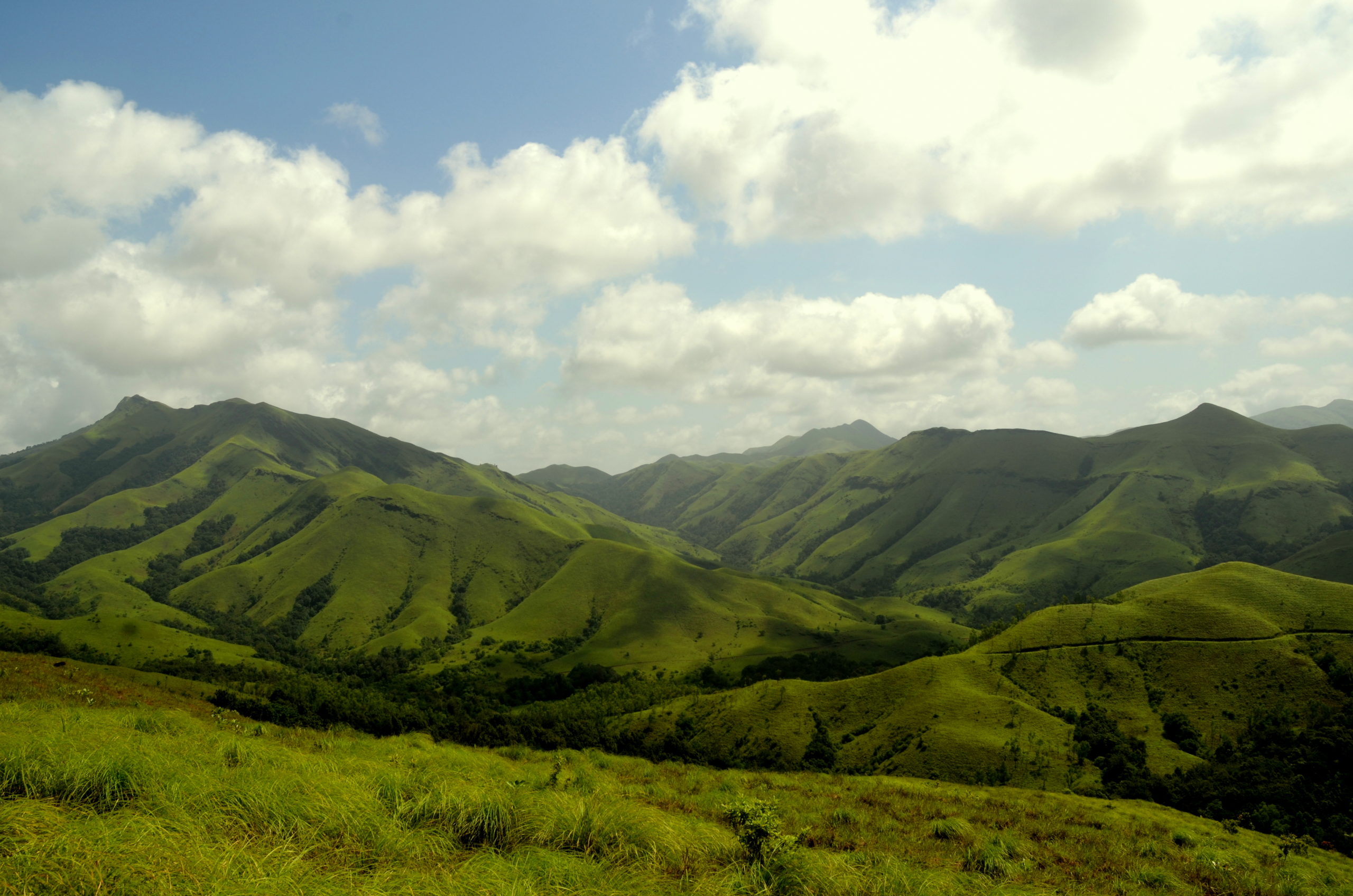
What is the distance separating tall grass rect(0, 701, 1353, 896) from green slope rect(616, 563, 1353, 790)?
59.2 metres

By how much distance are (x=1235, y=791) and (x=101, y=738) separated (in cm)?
7980

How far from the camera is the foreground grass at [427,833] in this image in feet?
27.1

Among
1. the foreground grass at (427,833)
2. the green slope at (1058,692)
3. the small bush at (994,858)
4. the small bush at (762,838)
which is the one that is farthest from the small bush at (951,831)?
the green slope at (1058,692)

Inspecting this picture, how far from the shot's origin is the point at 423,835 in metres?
11.2

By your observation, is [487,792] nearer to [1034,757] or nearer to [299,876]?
[299,876]

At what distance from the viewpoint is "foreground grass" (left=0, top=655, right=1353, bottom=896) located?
8.26m

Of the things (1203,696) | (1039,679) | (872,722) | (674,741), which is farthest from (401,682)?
(1203,696)

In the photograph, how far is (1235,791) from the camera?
55969 mm

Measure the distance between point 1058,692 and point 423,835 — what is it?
115519 mm

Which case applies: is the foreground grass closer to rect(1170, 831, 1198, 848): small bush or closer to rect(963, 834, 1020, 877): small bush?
rect(963, 834, 1020, 877): small bush

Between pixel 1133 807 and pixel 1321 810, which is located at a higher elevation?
pixel 1133 807

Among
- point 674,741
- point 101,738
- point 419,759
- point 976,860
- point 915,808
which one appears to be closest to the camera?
point 101,738

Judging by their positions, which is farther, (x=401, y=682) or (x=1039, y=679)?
(x=401, y=682)

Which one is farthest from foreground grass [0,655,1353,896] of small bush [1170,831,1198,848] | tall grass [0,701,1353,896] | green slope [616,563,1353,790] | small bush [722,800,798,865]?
green slope [616,563,1353,790]
